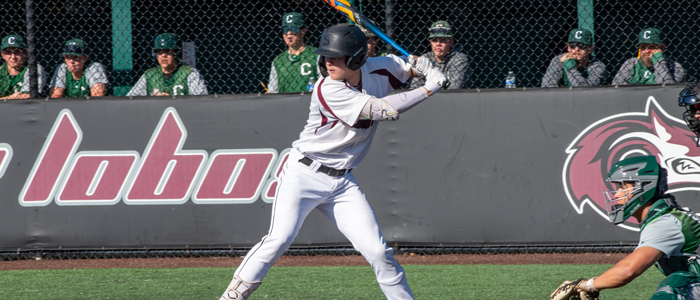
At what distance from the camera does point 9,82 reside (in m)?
7.15

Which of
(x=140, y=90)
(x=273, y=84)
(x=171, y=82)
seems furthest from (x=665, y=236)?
(x=140, y=90)

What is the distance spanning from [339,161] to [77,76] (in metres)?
4.48

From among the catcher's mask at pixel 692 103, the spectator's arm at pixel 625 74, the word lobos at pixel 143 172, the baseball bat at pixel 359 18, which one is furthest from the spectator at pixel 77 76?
the catcher's mask at pixel 692 103

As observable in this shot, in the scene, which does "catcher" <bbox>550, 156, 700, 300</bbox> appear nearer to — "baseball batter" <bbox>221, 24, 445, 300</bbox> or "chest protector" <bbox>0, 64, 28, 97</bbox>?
"baseball batter" <bbox>221, 24, 445, 300</bbox>

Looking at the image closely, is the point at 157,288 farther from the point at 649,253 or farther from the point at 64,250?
the point at 649,253

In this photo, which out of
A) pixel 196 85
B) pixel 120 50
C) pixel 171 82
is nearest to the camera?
pixel 196 85

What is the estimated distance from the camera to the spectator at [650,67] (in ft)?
20.5

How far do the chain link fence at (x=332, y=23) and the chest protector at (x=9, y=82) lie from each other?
154 centimetres

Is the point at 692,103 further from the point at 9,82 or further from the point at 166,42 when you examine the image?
the point at 9,82

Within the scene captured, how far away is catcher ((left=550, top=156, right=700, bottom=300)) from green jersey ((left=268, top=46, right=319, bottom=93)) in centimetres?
433

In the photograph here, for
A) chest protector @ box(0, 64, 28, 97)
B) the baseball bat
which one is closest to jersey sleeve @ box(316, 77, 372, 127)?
the baseball bat

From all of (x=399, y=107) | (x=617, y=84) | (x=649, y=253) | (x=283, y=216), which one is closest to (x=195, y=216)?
(x=283, y=216)

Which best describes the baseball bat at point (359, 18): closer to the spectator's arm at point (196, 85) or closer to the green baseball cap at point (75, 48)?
the spectator's arm at point (196, 85)

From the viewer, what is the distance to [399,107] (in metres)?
3.51
